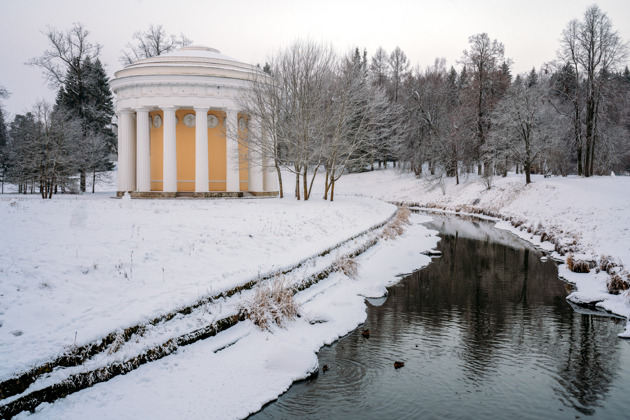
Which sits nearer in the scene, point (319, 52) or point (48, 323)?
point (48, 323)

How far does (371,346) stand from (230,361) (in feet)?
8.30

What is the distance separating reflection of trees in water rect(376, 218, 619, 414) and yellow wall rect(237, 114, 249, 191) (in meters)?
14.3

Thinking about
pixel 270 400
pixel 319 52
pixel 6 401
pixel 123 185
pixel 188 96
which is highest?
pixel 319 52

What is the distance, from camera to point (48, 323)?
5.71m

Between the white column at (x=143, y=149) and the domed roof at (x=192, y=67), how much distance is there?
2.46 metres

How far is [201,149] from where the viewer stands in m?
25.3

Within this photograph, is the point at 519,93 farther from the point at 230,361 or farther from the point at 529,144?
the point at 230,361

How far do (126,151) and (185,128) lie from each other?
429cm

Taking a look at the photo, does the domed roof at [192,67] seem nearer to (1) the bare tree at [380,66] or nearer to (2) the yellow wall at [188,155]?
(2) the yellow wall at [188,155]

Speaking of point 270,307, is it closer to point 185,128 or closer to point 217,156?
point 217,156

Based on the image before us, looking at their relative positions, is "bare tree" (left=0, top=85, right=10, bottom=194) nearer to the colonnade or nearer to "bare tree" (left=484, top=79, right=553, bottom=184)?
the colonnade

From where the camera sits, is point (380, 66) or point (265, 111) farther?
point (380, 66)

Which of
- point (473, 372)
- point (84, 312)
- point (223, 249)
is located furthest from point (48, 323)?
point (473, 372)

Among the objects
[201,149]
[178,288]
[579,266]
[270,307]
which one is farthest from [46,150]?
[579,266]
